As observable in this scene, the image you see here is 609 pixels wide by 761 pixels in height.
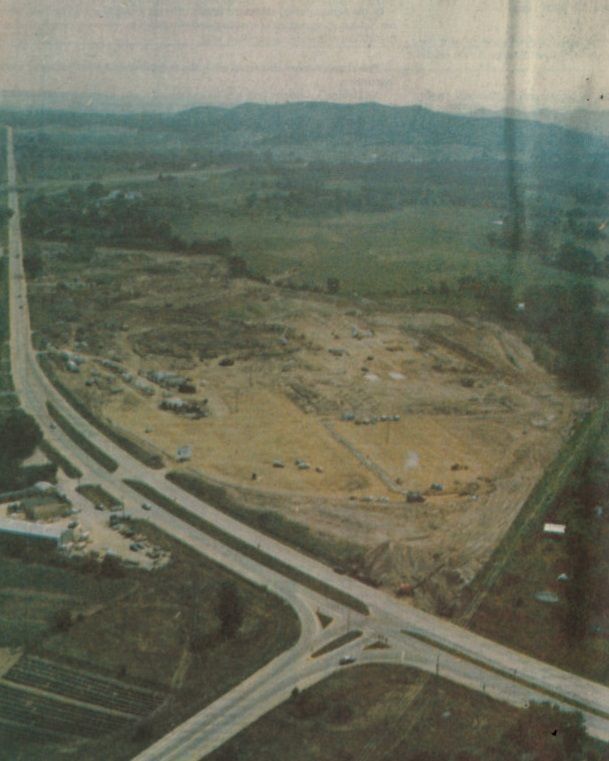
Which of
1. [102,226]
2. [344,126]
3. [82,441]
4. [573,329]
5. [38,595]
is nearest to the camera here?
[38,595]

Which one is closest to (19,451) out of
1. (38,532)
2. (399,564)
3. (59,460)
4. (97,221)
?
(59,460)

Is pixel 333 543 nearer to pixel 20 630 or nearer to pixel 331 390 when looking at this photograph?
pixel 20 630

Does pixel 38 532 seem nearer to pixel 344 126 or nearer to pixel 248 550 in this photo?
pixel 248 550

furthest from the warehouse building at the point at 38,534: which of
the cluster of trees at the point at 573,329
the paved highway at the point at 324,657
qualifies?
the cluster of trees at the point at 573,329

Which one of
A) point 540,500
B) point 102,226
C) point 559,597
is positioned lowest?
point 559,597

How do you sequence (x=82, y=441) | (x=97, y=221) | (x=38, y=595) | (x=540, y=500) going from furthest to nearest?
(x=97, y=221)
(x=82, y=441)
(x=540, y=500)
(x=38, y=595)

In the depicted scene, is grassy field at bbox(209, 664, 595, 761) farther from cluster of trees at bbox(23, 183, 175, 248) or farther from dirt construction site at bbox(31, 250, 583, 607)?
cluster of trees at bbox(23, 183, 175, 248)
